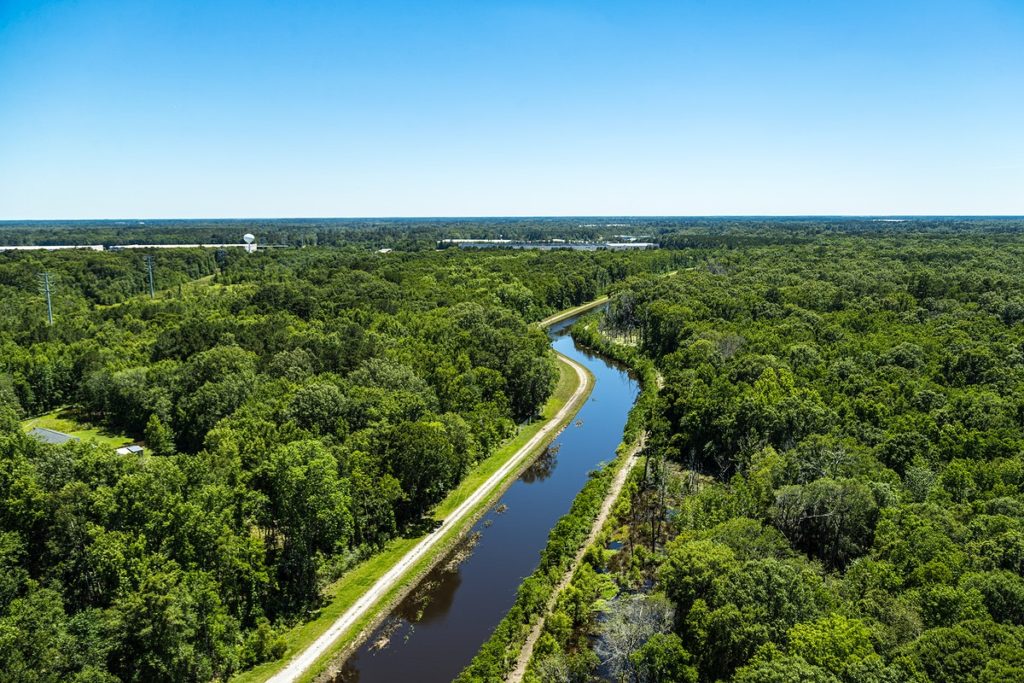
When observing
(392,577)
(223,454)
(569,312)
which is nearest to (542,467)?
(392,577)

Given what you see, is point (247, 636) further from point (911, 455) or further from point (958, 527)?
point (911, 455)

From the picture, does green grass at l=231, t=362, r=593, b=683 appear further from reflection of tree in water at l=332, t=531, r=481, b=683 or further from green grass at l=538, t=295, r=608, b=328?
green grass at l=538, t=295, r=608, b=328

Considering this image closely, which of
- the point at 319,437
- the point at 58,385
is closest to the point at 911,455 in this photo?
the point at 319,437

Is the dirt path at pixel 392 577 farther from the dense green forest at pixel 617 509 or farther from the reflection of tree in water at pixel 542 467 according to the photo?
the dense green forest at pixel 617 509

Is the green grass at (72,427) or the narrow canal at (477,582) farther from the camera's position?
the green grass at (72,427)

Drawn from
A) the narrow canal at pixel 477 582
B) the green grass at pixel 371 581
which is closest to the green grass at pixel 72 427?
the green grass at pixel 371 581

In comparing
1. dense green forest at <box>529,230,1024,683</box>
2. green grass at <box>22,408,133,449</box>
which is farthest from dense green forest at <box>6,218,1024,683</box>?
green grass at <box>22,408,133,449</box>
